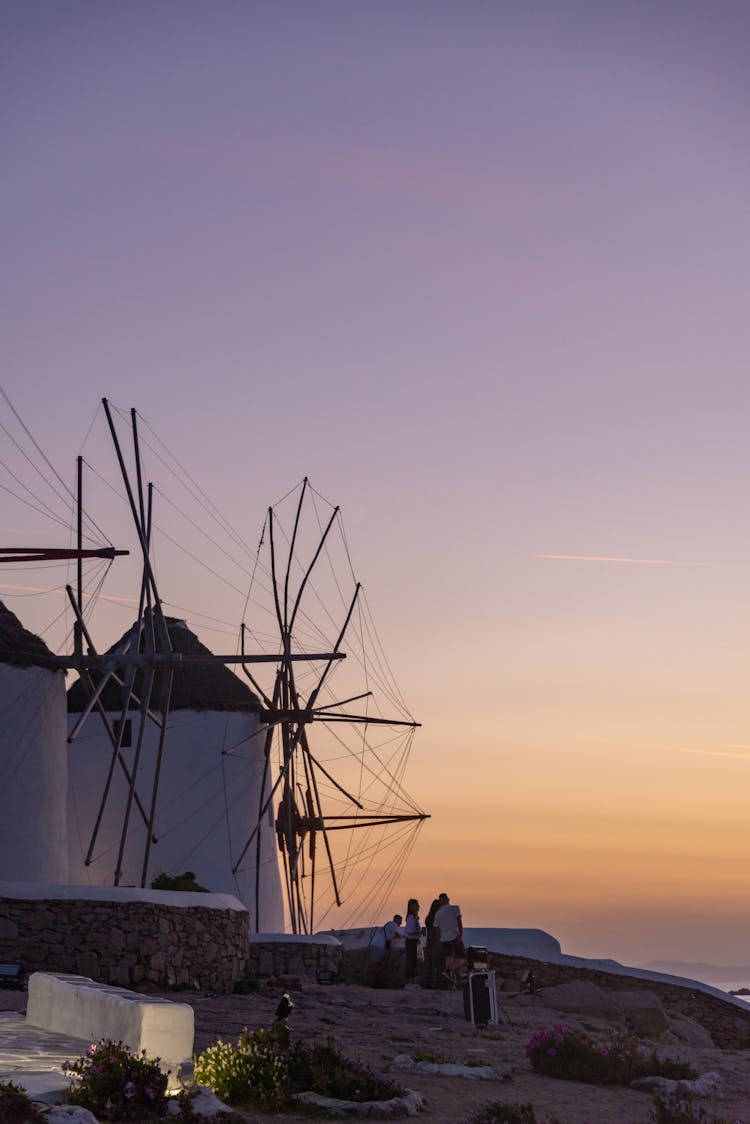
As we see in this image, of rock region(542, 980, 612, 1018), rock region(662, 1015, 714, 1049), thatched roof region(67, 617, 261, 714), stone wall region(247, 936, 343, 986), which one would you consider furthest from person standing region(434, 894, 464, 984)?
thatched roof region(67, 617, 261, 714)

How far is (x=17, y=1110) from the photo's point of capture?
711cm

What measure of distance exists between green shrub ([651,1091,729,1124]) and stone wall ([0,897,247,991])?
8243 mm

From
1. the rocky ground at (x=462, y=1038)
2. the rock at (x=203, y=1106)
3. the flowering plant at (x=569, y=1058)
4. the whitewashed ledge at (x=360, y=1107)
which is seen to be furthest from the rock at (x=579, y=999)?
the rock at (x=203, y=1106)

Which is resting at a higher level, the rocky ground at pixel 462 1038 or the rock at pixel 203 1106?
the rocky ground at pixel 462 1038

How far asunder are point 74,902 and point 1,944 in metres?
1.04

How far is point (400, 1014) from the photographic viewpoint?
1708 centimetres

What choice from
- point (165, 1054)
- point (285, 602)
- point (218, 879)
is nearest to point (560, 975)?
point (218, 879)

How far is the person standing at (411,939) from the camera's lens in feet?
73.2

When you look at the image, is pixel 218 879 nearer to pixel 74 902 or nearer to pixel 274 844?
pixel 274 844

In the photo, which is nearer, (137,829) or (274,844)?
(137,829)

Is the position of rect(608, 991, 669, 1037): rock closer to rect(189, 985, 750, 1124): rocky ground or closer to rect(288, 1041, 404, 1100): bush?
→ rect(189, 985, 750, 1124): rocky ground

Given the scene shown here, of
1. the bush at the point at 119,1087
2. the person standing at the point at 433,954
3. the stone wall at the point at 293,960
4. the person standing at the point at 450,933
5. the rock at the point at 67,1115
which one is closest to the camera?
the rock at the point at 67,1115

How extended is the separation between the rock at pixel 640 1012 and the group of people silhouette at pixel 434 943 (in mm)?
2499

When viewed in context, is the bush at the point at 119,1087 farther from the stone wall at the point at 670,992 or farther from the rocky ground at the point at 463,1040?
the stone wall at the point at 670,992
